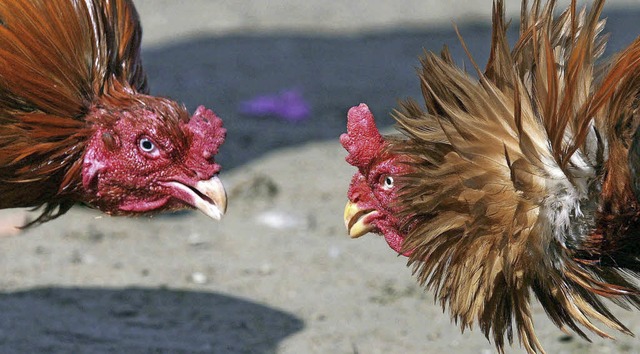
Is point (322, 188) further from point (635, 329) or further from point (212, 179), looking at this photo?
point (212, 179)

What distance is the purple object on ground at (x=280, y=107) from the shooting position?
7645 millimetres

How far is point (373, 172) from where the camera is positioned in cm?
331

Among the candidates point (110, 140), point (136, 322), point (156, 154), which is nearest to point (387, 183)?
point (156, 154)

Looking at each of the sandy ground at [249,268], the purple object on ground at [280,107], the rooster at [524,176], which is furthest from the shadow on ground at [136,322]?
the purple object on ground at [280,107]

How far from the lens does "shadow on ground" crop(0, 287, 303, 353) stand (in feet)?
14.5

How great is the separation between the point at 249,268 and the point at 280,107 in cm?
261

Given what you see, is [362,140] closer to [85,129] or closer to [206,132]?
[206,132]

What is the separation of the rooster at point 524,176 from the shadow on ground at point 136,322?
4.84 ft

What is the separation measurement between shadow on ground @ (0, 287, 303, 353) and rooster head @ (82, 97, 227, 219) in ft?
3.38

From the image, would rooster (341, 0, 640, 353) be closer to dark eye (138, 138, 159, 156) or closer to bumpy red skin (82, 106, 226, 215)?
bumpy red skin (82, 106, 226, 215)

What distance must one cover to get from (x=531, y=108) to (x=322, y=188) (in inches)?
133

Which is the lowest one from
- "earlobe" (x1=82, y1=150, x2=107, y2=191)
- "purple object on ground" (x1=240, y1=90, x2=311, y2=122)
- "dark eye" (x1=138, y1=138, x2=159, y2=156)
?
"earlobe" (x1=82, y1=150, x2=107, y2=191)

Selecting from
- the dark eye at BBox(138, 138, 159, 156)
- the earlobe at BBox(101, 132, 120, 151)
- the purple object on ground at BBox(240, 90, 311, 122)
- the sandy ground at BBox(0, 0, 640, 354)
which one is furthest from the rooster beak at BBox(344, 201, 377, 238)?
the purple object on ground at BBox(240, 90, 311, 122)

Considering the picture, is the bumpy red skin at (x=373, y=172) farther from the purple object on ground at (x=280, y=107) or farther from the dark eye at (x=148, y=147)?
the purple object on ground at (x=280, y=107)
